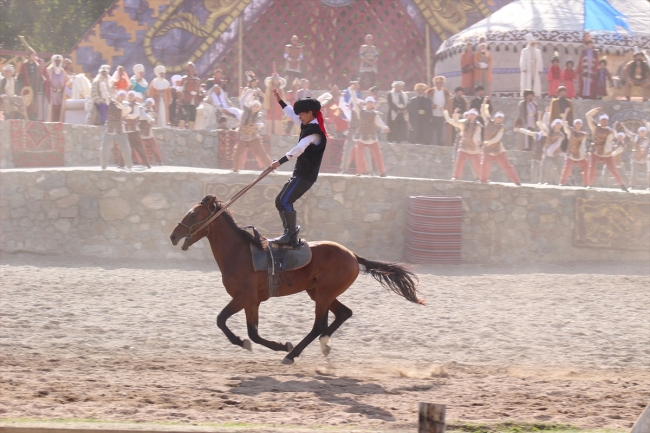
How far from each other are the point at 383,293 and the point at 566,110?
28.1 ft

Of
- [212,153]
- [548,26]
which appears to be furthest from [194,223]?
[548,26]

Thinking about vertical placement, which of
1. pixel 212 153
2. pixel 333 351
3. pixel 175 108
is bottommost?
pixel 333 351

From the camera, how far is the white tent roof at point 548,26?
74.9 feet

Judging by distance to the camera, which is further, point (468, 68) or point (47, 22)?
point (47, 22)

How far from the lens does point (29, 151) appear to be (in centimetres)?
1741

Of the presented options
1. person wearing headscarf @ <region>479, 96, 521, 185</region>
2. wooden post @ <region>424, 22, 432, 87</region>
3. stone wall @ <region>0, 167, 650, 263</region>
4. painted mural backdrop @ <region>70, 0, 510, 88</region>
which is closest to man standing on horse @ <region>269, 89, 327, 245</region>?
stone wall @ <region>0, 167, 650, 263</region>

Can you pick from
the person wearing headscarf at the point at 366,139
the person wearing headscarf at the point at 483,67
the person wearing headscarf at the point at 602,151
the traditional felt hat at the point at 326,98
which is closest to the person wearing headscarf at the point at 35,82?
the traditional felt hat at the point at 326,98

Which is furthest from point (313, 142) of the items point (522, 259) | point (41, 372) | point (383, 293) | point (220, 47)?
point (220, 47)

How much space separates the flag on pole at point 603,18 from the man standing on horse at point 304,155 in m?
17.1

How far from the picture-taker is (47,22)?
34.2 meters

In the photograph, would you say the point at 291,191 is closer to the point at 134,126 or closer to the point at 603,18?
the point at 134,126

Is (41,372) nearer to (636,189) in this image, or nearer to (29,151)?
(29,151)

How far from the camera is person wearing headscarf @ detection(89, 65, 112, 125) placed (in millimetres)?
17266

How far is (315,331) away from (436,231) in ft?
21.6
